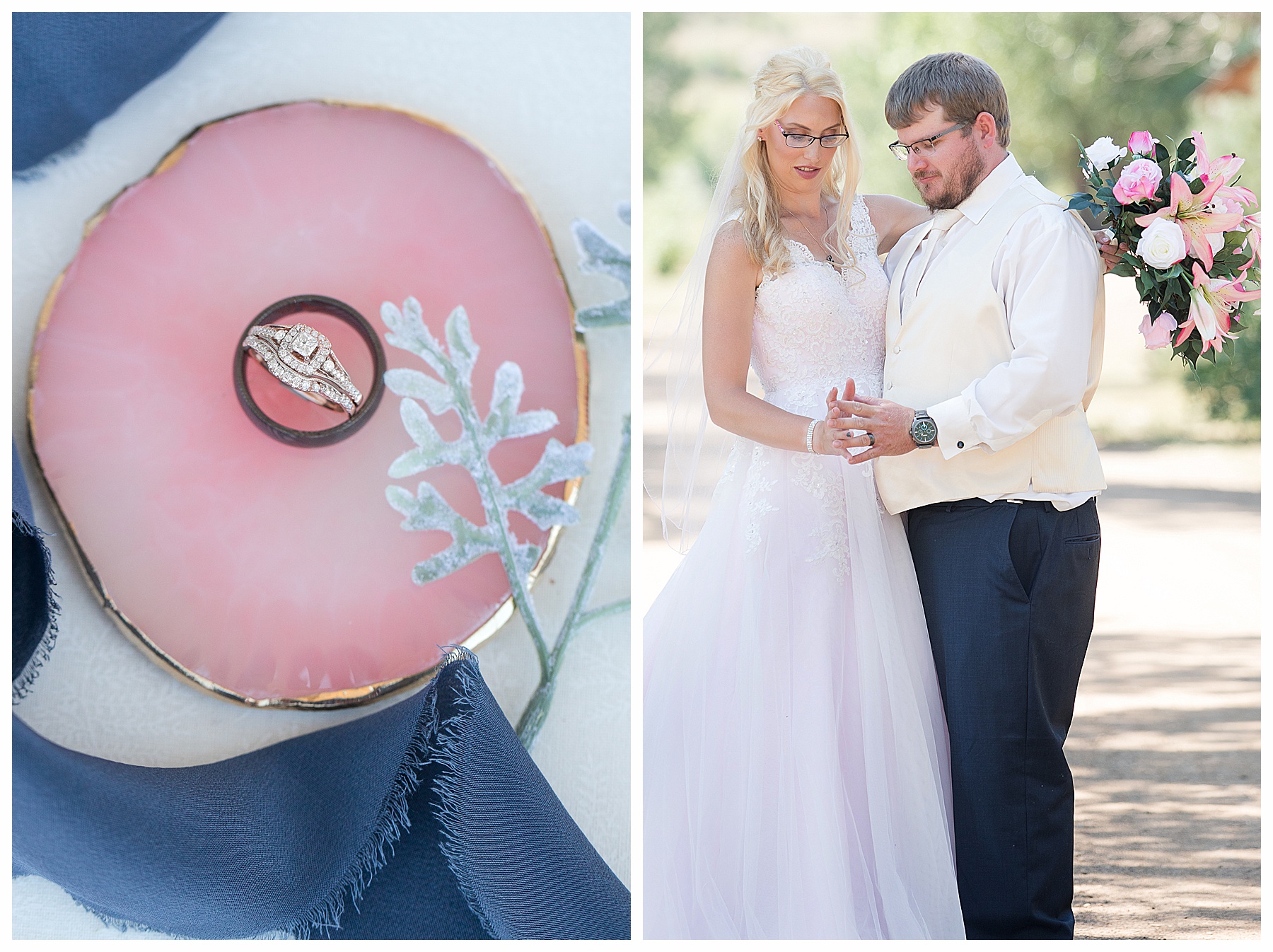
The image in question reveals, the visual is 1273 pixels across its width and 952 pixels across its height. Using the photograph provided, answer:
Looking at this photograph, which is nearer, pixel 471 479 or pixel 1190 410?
pixel 471 479

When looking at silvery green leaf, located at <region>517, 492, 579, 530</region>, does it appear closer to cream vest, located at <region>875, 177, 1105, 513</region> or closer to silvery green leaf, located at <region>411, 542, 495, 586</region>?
silvery green leaf, located at <region>411, 542, 495, 586</region>

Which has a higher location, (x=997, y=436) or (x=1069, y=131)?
(x=1069, y=131)

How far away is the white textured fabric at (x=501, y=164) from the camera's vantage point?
90.2 inches

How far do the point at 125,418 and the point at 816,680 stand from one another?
1.56 meters

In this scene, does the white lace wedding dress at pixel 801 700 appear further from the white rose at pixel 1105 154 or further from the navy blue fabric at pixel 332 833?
the white rose at pixel 1105 154

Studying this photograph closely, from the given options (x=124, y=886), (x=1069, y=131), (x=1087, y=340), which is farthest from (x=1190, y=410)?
(x=124, y=886)

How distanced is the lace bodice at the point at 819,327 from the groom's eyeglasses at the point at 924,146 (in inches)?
8.8

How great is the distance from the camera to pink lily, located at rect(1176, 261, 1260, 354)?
2.20m

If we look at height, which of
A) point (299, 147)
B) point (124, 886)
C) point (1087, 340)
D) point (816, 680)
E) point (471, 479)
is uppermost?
point (299, 147)

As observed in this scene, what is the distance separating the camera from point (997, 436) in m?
2.12

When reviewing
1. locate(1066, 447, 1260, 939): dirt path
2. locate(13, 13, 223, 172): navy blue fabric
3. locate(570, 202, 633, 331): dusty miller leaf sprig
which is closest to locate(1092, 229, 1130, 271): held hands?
locate(570, 202, 633, 331): dusty miller leaf sprig

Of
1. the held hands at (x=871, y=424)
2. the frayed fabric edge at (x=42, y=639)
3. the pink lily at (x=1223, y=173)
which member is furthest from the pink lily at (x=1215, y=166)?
→ the frayed fabric edge at (x=42, y=639)

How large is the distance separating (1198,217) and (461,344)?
61.1 inches
